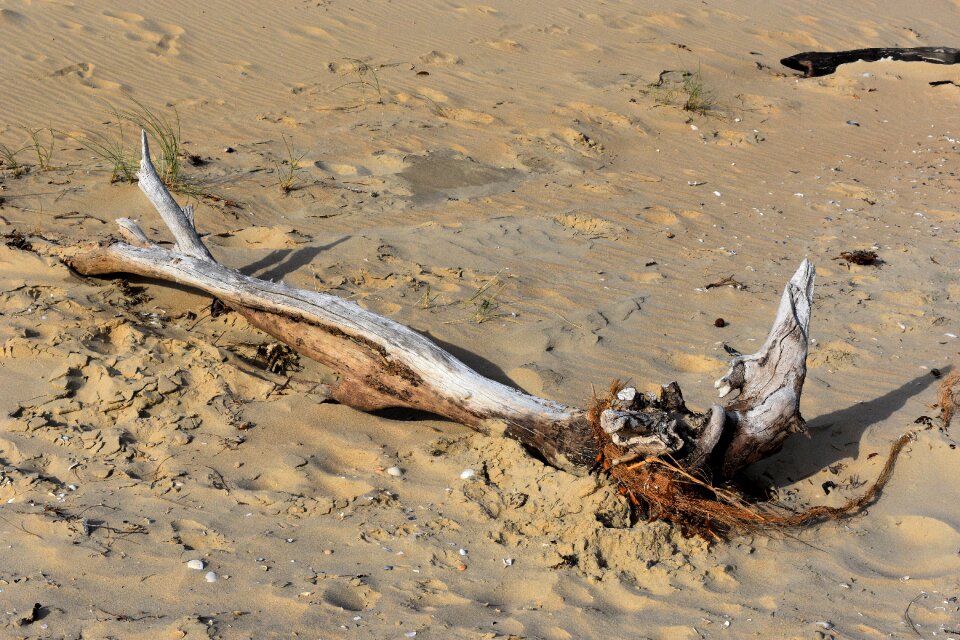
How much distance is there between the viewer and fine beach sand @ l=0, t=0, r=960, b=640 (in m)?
2.99

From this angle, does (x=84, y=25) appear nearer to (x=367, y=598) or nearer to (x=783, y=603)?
(x=367, y=598)

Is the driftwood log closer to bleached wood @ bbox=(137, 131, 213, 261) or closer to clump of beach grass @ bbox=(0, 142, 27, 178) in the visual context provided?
bleached wood @ bbox=(137, 131, 213, 261)

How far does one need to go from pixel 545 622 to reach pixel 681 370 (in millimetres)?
2136

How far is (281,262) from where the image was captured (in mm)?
5355

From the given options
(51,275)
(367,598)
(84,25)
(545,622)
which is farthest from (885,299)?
(84,25)

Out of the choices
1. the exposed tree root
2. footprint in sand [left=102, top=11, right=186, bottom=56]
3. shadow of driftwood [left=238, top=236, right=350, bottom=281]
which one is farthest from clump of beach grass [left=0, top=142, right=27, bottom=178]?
the exposed tree root

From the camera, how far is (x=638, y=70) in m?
9.91

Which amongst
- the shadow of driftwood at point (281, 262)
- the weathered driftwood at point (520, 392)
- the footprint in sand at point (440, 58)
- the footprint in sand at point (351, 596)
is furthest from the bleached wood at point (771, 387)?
the footprint in sand at point (440, 58)

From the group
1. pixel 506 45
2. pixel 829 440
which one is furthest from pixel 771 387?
pixel 506 45

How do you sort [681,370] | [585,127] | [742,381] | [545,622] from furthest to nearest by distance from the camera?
[585,127], [681,370], [742,381], [545,622]

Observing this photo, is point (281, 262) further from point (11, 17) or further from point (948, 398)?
point (11, 17)

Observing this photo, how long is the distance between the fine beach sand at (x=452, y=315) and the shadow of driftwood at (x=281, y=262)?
2 centimetres

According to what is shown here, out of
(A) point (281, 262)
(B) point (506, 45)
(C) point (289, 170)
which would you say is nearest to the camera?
(A) point (281, 262)

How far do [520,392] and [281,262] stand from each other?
2258 millimetres
